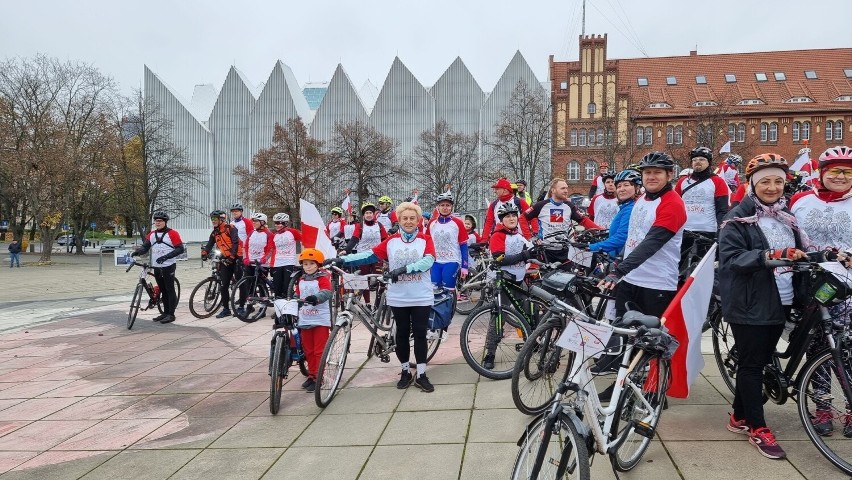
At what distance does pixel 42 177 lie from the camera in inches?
1176

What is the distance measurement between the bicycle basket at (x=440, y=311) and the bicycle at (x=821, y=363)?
3165mm

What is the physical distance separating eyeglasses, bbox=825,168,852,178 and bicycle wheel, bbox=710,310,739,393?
1325 millimetres

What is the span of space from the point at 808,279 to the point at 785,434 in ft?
3.54

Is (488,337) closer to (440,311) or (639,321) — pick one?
(440,311)

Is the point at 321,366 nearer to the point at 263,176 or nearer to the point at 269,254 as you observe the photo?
the point at 269,254

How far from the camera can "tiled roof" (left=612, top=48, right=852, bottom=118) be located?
176ft

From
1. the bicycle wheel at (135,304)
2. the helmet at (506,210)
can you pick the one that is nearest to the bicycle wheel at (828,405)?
the helmet at (506,210)

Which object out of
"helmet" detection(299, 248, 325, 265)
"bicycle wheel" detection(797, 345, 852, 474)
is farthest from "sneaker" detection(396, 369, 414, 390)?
"bicycle wheel" detection(797, 345, 852, 474)

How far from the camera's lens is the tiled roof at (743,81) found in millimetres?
53500

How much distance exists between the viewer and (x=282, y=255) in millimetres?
9664

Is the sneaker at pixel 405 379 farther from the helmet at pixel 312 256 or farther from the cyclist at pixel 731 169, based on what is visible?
the cyclist at pixel 731 169

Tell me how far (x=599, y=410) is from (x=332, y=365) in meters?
2.88

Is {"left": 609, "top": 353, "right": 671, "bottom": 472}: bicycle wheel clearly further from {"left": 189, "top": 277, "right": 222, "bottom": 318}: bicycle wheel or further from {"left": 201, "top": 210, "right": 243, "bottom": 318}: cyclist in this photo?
→ {"left": 189, "top": 277, "right": 222, "bottom": 318}: bicycle wheel

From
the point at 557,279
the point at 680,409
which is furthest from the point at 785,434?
the point at 557,279
